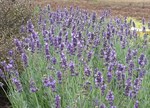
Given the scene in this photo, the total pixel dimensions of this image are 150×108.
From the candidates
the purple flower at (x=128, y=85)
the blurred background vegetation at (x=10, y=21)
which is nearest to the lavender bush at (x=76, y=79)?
the purple flower at (x=128, y=85)

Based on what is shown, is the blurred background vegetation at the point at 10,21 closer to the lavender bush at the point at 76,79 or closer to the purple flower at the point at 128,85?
the lavender bush at the point at 76,79

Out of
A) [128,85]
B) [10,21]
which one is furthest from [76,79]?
[10,21]

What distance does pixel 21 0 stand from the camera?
22.5 feet

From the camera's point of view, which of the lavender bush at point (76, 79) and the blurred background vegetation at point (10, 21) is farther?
the blurred background vegetation at point (10, 21)

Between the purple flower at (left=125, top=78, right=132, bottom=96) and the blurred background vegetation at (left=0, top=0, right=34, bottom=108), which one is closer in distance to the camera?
the purple flower at (left=125, top=78, right=132, bottom=96)

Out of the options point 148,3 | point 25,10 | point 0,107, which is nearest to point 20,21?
point 25,10

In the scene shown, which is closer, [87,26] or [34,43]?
[34,43]

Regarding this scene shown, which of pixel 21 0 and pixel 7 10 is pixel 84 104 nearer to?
pixel 7 10

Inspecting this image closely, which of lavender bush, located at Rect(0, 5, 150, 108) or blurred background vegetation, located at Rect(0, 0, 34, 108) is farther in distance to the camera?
blurred background vegetation, located at Rect(0, 0, 34, 108)

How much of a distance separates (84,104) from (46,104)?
0.69 metres

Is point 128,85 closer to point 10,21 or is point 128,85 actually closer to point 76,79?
point 76,79

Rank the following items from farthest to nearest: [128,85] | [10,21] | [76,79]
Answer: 1. [10,21]
2. [76,79]
3. [128,85]

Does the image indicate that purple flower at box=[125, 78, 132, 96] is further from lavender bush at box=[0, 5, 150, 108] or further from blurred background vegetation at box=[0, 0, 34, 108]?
blurred background vegetation at box=[0, 0, 34, 108]

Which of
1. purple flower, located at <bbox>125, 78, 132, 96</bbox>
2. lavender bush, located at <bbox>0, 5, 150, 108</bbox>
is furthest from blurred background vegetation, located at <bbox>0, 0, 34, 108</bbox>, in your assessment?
purple flower, located at <bbox>125, 78, 132, 96</bbox>
